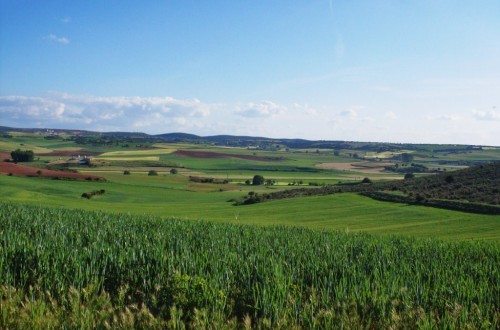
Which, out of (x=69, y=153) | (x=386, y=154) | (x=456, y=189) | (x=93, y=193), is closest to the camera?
(x=456, y=189)

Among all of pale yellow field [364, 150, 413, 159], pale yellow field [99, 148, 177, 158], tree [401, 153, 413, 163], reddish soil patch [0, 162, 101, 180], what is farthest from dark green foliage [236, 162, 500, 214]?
pale yellow field [364, 150, 413, 159]

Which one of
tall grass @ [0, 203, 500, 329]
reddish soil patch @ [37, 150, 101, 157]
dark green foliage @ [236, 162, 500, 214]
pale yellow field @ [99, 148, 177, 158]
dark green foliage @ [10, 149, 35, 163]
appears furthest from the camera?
pale yellow field @ [99, 148, 177, 158]

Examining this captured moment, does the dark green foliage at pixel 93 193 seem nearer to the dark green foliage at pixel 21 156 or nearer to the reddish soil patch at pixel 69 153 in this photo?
the dark green foliage at pixel 21 156

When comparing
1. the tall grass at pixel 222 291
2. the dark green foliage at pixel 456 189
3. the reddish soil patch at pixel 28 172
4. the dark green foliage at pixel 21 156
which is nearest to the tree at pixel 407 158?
the dark green foliage at pixel 456 189

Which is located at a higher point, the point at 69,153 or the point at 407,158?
the point at 407,158

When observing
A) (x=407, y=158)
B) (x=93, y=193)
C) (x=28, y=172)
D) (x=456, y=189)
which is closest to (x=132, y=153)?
(x=28, y=172)

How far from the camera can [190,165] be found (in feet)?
440

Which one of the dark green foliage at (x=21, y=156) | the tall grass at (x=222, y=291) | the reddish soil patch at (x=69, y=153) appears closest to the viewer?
the tall grass at (x=222, y=291)

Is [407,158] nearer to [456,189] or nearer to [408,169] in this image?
[408,169]

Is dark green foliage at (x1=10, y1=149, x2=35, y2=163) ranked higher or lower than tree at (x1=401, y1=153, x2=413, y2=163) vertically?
lower

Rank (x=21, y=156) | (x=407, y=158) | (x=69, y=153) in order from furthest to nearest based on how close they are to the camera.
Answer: (x=407, y=158)
(x=69, y=153)
(x=21, y=156)

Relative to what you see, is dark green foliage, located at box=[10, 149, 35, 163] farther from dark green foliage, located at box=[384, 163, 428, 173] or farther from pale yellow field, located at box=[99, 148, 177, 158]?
dark green foliage, located at box=[384, 163, 428, 173]

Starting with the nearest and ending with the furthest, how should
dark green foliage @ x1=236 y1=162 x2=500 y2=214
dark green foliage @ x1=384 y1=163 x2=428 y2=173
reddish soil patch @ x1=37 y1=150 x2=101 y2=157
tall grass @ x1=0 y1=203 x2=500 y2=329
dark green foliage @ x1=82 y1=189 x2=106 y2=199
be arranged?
tall grass @ x1=0 y1=203 x2=500 y2=329, dark green foliage @ x1=236 y1=162 x2=500 y2=214, dark green foliage @ x1=82 y1=189 x2=106 y2=199, dark green foliage @ x1=384 y1=163 x2=428 y2=173, reddish soil patch @ x1=37 y1=150 x2=101 y2=157

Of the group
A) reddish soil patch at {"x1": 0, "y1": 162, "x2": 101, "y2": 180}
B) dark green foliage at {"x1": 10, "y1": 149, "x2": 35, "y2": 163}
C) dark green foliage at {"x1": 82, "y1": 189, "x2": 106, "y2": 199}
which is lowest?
dark green foliage at {"x1": 82, "y1": 189, "x2": 106, "y2": 199}
